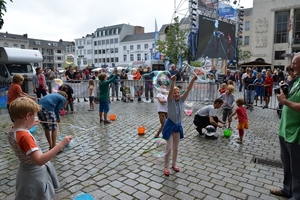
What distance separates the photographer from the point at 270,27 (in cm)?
4309

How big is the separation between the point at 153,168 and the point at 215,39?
62.9 feet

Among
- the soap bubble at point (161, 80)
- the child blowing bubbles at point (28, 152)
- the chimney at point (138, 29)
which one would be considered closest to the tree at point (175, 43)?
the soap bubble at point (161, 80)

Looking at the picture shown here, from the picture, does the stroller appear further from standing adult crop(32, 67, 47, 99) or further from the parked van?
the parked van

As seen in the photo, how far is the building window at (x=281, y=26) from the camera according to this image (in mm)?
41875

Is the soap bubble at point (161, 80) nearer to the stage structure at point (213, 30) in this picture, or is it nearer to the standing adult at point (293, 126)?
the standing adult at point (293, 126)

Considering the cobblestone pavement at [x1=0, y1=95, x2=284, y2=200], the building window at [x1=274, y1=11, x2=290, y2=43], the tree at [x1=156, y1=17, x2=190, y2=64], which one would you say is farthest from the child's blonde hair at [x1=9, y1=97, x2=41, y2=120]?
the building window at [x1=274, y1=11, x2=290, y2=43]

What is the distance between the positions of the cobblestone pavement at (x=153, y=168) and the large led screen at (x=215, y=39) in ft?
45.8

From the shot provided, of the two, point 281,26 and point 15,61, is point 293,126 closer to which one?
point 15,61

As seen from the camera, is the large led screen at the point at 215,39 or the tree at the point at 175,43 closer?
the large led screen at the point at 215,39

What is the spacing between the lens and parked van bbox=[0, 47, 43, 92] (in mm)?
14125

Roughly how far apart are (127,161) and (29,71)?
1352cm

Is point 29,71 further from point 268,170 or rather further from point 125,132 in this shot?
point 268,170

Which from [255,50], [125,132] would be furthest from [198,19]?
[255,50]

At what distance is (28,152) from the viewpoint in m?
2.06
